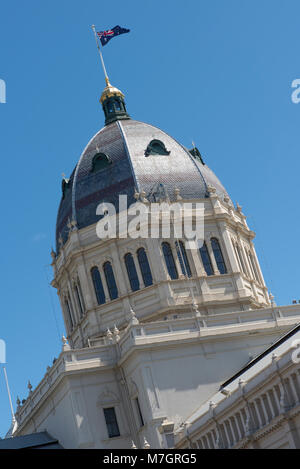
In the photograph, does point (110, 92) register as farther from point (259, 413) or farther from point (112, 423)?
point (259, 413)

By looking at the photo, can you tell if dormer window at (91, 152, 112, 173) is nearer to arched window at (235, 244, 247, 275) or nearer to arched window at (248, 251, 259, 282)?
arched window at (235, 244, 247, 275)

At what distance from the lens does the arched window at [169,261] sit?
67938mm

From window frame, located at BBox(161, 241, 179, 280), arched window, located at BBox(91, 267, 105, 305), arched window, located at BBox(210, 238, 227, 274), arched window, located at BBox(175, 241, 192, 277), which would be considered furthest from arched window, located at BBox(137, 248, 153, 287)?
arched window, located at BBox(210, 238, 227, 274)

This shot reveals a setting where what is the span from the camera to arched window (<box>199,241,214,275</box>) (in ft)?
226

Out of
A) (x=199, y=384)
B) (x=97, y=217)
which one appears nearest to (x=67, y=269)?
(x=97, y=217)

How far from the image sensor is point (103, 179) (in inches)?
2886

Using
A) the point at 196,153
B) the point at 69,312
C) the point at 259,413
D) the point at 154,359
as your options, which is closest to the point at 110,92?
the point at 196,153

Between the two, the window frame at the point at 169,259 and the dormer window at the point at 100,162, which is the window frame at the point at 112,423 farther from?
the dormer window at the point at 100,162

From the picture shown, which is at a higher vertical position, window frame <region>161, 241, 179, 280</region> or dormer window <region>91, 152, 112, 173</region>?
dormer window <region>91, 152, 112, 173</region>

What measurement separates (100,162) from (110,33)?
1238cm

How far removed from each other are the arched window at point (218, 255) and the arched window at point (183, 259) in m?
2.46

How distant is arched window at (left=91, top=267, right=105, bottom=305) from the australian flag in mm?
20872

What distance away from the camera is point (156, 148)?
7438 cm

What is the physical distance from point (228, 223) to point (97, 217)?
10029 millimetres
